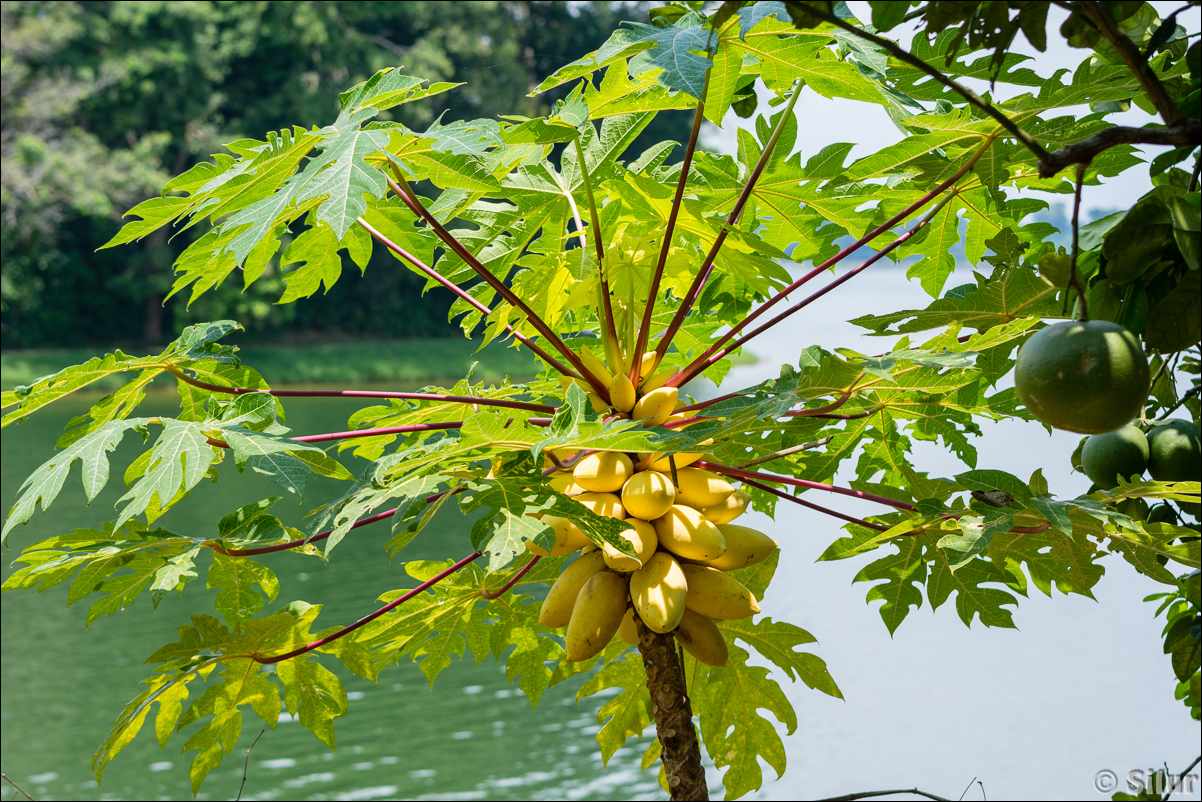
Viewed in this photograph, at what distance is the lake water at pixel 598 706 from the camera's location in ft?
17.8

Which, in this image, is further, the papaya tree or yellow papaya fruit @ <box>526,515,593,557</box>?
yellow papaya fruit @ <box>526,515,593,557</box>

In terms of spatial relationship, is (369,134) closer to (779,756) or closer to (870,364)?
(870,364)

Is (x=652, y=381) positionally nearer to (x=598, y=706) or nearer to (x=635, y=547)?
(x=635, y=547)

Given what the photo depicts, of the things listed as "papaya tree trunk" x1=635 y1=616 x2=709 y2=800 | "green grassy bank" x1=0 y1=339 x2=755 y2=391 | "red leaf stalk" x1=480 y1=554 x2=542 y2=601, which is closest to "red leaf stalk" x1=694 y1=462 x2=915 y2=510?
"papaya tree trunk" x1=635 y1=616 x2=709 y2=800

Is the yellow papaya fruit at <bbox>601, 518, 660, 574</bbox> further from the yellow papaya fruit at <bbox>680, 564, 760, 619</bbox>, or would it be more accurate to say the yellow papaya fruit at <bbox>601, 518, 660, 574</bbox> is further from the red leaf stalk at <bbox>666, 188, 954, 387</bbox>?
the red leaf stalk at <bbox>666, 188, 954, 387</bbox>

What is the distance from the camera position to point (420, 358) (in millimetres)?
24219

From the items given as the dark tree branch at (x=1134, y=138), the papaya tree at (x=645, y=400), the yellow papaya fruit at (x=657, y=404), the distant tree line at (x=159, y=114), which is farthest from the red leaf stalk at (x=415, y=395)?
the distant tree line at (x=159, y=114)

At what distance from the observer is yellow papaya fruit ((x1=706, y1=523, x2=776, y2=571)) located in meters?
1.29

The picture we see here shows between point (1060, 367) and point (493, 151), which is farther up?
point (493, 151)

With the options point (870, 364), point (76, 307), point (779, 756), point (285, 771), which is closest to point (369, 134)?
point (870, 364)

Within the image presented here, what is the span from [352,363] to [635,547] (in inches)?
896

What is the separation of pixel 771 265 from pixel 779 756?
0.80m

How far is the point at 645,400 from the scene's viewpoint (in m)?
1.33

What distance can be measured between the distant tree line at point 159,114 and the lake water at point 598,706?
50.4 ft
